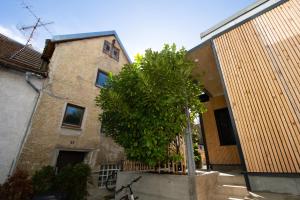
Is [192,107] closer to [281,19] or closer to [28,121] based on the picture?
[281,19]

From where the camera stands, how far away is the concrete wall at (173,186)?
431 centimetres

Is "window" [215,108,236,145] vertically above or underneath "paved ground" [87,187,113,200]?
above

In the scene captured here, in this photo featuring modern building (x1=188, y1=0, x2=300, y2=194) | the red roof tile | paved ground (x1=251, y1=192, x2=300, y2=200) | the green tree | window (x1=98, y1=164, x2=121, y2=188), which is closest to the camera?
paved ground (x1=251, y1=192, x2=300, y2=200)

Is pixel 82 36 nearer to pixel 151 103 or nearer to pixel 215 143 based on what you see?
pixel 151 103

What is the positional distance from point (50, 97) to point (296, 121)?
34.1 feet

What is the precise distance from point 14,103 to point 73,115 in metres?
2.82

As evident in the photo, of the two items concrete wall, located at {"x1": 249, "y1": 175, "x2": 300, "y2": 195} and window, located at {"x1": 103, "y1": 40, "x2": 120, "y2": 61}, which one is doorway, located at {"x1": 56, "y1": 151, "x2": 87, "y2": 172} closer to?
window, located at {"x1": 103, "y1": 40, "x2": 120, "y2": 61}

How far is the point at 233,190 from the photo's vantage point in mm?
4664

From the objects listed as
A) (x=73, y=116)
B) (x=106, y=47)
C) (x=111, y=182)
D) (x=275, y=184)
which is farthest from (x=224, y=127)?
(x=106, y=47)

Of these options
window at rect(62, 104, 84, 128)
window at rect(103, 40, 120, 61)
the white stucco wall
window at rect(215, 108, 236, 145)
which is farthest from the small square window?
window at rect(215, 108, 236, 145)

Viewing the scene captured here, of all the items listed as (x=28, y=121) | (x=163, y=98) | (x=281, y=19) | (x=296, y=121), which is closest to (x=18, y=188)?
(x=28, y=121)

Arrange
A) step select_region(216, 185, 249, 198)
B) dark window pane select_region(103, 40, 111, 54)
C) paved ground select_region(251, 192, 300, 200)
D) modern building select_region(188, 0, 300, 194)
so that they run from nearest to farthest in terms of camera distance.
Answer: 1. paved ground select_region(251, 192, 300, 200)
2. modern building select_region(188, 0, 300, 194)
3. step select_region(216, 185, 249, 198)
4. dark window pane select_region(103, 40, 111, 54)

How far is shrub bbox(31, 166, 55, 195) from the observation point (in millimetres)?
6266

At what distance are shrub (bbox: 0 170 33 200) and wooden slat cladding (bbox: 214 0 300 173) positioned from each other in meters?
7.03
